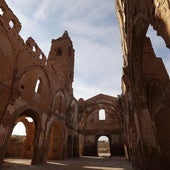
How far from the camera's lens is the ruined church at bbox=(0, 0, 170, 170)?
7.04 m

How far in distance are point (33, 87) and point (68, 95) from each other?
21.5 feet

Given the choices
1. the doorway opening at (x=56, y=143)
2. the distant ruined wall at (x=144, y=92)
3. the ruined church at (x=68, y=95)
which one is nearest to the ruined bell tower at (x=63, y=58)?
the ruined church at (x=68, y=95)

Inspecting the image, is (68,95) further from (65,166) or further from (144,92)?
(144,92)

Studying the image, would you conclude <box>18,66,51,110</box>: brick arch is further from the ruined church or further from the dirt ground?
the dirt ground

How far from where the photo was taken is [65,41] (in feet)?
72.6

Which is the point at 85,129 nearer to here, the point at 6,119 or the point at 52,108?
the point at 52,108

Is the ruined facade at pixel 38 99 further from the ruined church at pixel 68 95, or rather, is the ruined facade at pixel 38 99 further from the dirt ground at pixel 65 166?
the dirt ground at pixel 65 166

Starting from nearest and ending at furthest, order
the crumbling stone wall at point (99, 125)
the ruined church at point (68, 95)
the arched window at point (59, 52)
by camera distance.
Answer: the ruined church at point (68, 95), the arched window at point (59, 52), the crumbling stone wall at point (99, 125)

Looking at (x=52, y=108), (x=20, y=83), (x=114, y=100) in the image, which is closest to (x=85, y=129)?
(x=114, y=100)

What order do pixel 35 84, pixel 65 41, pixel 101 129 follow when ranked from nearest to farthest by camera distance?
pixel 35 84 → pixel 65 41 → pixel 101 129

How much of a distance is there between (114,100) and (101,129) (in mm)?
5342

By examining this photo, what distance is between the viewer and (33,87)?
12.2 m

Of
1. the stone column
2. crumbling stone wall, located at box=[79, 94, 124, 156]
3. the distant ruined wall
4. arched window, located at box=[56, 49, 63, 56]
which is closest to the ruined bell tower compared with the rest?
arched window, located at box=[56, 49, 63, 56]

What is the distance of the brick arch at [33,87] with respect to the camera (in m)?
11.1
